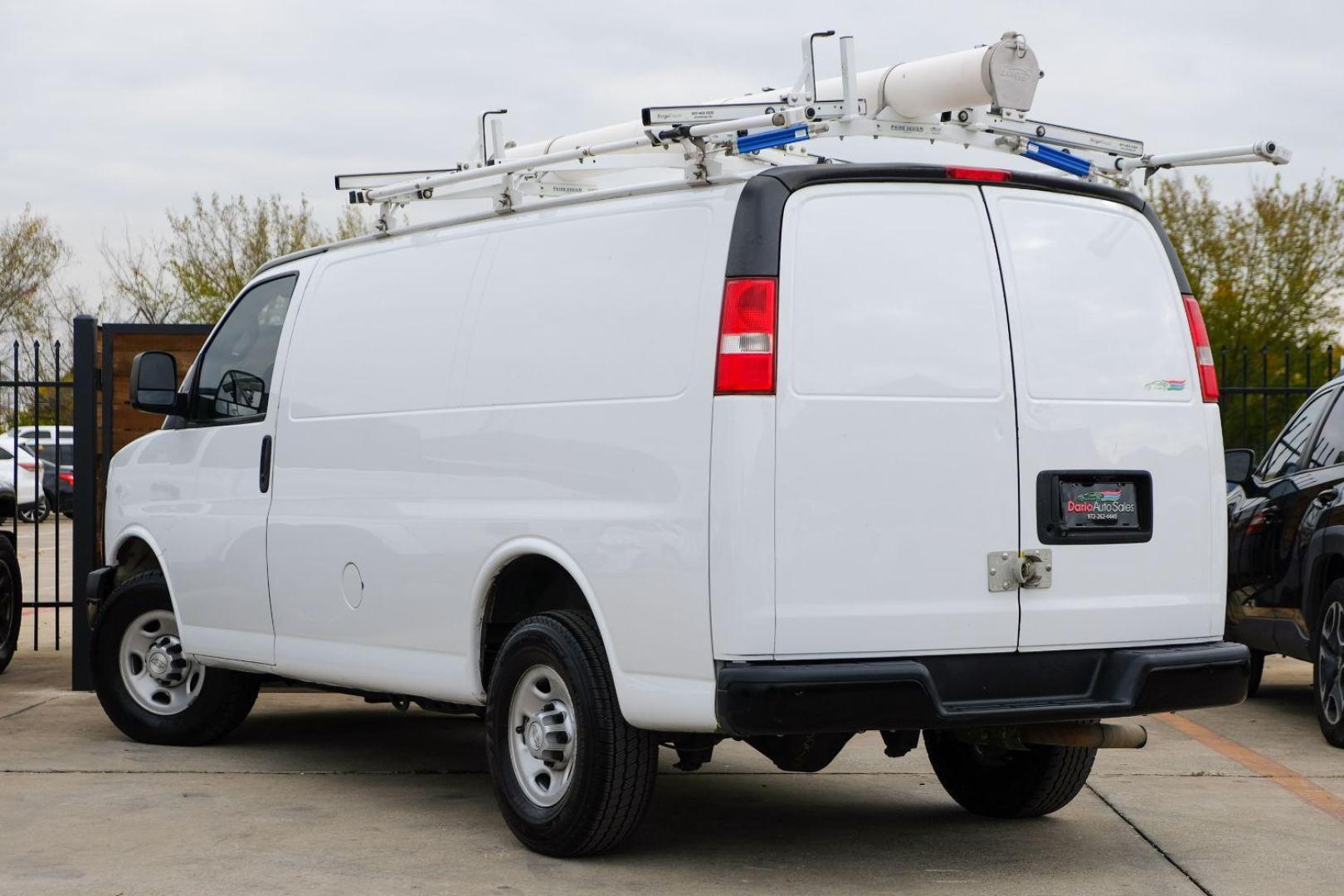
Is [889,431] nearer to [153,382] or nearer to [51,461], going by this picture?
[153,382]

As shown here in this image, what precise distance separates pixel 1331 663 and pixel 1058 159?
11.4ft

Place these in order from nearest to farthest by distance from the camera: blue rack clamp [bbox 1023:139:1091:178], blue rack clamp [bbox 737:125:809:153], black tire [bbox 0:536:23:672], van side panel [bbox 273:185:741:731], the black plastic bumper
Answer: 1. the black plastic bumper
2. van side panel [bbox 273:185:741:731]
3. blue rack clamp [bbox 737:125:809:153]
4. blue rack clamp [bbox 1023:139:1091:178]
5. black tire [bbox 0:536:23:672]

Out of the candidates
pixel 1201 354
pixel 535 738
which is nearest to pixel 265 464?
pixel 535 738

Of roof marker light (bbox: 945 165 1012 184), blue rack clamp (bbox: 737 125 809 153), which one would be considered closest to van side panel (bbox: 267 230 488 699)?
blue rack clamp (bbox: 737 125 809 153)

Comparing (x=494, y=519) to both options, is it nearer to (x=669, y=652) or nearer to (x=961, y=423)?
(x=669, y=652)

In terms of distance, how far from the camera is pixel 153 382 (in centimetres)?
782

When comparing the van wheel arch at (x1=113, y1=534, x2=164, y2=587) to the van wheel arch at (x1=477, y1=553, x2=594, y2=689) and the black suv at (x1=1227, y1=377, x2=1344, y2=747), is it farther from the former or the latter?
the black suv at (x1=1227, y1=377, x2=1344, y2=747)

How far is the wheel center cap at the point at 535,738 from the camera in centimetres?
567

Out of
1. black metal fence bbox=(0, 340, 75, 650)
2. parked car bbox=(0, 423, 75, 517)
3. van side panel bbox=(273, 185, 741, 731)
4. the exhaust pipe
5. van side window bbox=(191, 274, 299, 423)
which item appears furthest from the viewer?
parked car bbox=(0, 423, 75, 517)

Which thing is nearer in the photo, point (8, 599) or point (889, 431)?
point (889, 431)

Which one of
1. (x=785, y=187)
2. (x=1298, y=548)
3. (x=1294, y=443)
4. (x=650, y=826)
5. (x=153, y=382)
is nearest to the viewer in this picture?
(x=785, y=187)

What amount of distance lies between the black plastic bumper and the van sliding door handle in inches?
115

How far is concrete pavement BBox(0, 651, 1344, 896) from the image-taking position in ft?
17.9

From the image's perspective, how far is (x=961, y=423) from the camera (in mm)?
5195
